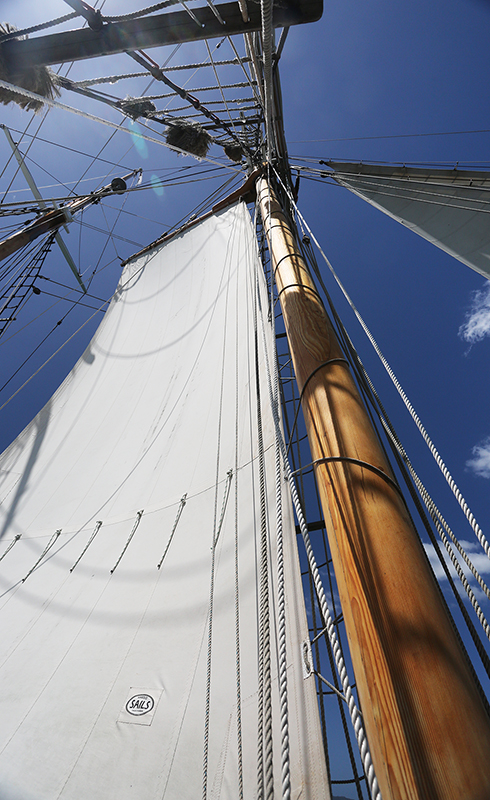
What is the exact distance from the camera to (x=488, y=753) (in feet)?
2.05

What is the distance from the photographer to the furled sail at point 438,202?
3416mm

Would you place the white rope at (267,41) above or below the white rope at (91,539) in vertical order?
above

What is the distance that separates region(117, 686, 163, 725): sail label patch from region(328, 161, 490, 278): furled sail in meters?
3.66

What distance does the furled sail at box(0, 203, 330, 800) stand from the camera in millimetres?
1328

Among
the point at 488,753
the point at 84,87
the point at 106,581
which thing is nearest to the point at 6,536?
the point at 106,581

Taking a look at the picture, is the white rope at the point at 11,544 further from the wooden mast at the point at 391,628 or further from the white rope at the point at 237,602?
the wooden mast at the point at 391,628

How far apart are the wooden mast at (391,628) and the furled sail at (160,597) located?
216mm

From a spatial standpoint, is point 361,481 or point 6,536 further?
point 6,536

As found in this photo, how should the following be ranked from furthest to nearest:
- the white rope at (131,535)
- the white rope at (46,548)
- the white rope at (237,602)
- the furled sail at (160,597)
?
the white rope at (46,548) < the white rope at (131,535) < the furled sail at (160,597) < the white rope at (237,602)

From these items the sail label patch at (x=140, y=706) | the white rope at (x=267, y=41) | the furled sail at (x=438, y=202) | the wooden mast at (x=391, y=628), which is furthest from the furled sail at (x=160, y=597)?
the furled sail at (x=438, y=202)

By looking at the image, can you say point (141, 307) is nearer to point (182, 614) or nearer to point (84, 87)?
point (84, 87)

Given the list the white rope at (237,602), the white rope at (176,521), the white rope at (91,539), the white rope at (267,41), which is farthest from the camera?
the white rope at (91,539)

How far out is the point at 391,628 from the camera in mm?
811

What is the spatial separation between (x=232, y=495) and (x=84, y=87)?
13.1ft
